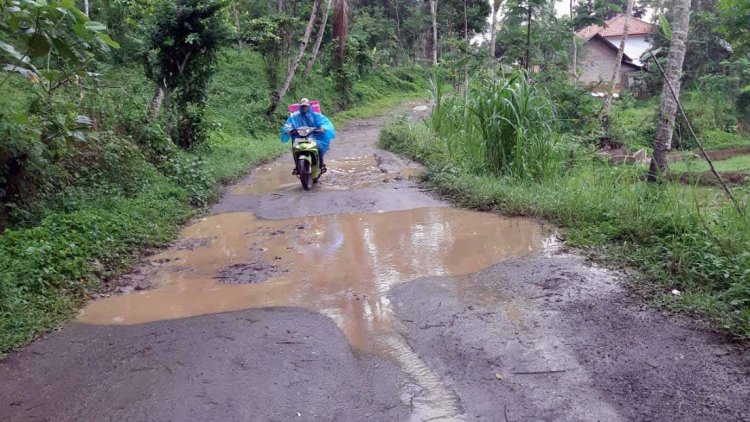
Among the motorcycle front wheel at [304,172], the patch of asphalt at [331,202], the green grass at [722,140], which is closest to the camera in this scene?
the patch of asphalt at [331,202]

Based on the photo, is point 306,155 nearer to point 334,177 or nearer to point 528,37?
point 334,177

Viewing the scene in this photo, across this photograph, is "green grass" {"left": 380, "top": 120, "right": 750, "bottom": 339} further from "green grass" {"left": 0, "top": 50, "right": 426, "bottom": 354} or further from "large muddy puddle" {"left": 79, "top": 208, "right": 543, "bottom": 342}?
"green grass" {"left": 0, "top": 50, "right": 426, "bottom": 354}

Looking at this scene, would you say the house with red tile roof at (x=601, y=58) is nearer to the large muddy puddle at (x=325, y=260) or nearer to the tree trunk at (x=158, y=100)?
the tree trunk at (x=158, y=100)

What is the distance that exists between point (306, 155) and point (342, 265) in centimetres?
410

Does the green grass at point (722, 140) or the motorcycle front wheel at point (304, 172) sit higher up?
the motorcycle front wheel at point (304, 172)

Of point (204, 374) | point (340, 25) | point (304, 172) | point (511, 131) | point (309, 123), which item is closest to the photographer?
point (204, 374)

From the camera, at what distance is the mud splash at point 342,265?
13.2 feet

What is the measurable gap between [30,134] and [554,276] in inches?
200

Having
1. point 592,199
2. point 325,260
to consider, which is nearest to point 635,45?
Result: point 592,199

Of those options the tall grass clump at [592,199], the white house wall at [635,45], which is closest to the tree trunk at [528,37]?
the tall grass clump at [592,199]

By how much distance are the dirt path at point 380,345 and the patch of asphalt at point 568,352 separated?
1 centimetres

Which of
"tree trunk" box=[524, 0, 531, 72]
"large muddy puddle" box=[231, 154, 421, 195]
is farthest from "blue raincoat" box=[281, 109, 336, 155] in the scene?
"tree trunk" box=[524, 0, 531, 72]

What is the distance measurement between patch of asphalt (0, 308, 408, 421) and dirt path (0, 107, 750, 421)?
1cm

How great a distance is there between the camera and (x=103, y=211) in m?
6.40
